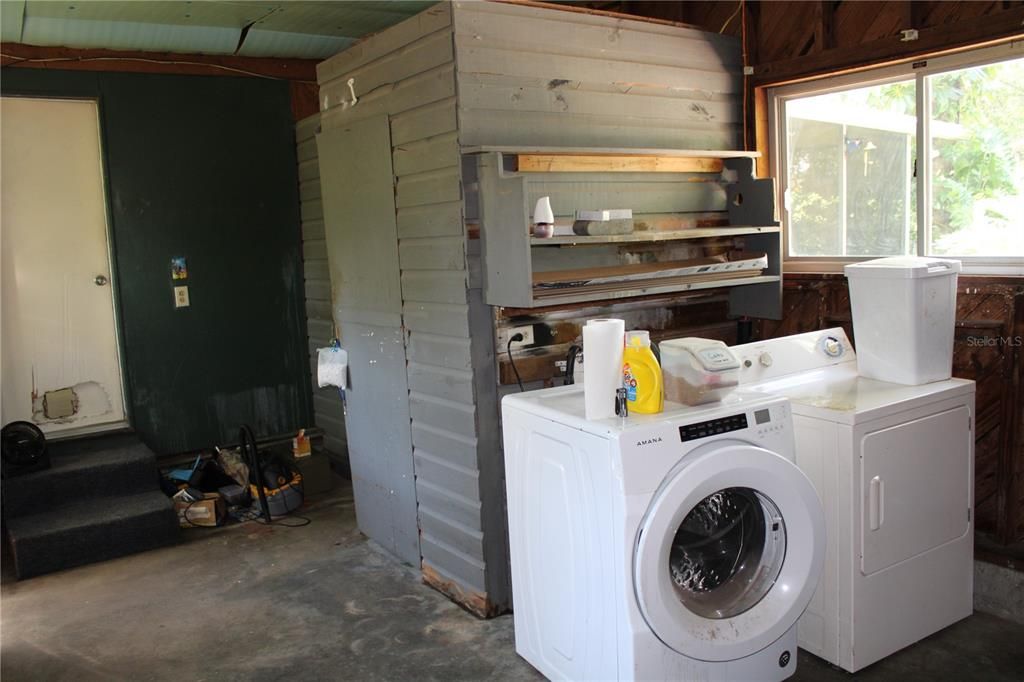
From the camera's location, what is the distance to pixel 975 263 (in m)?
3.30

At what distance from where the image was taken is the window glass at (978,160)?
319 centimetres

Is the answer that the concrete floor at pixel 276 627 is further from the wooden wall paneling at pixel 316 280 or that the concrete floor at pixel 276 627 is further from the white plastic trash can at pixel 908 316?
the wooden wall paneling at pixel 316 280

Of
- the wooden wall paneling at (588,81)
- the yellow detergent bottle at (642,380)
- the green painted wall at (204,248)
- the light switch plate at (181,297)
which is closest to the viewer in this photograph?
the yellow detergent bottle at (642,380)

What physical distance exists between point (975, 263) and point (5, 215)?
496 cm

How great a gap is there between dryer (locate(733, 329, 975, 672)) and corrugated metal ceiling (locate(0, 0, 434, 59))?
9.15 ft

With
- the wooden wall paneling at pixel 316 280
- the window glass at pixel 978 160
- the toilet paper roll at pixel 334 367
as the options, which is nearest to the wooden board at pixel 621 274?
the window glass at pixel 978 160

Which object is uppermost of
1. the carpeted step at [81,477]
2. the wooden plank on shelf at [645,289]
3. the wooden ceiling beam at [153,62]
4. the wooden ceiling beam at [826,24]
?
the wooden ceiling beam at [153,62]

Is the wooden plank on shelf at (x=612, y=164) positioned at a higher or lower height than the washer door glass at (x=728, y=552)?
higher

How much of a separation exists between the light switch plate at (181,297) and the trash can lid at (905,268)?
12.8 ft

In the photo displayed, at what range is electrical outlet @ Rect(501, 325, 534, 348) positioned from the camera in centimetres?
327

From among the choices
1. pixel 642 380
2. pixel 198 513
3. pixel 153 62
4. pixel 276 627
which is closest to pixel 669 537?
pixel 642 380

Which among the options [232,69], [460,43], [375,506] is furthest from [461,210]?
[232,69]

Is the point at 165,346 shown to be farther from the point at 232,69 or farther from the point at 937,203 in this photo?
the point at 937,203

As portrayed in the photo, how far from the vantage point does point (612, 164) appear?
3.38 metres
